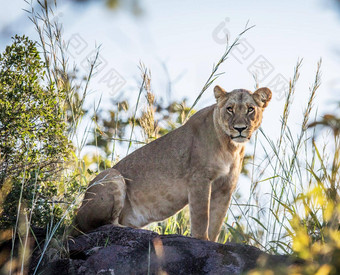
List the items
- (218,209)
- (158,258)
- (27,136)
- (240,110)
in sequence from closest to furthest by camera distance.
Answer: (158,258)
(27,136)
(240,110)
(218,209)

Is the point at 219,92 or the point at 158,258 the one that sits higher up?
the point at 219,92

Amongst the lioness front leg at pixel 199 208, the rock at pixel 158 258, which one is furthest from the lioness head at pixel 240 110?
the rock at pixel 158 258

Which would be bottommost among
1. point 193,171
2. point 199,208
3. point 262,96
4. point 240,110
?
point 199,208

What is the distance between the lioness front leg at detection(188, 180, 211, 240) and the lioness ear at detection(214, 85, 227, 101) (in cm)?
102

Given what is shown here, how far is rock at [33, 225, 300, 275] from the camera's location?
3.60m

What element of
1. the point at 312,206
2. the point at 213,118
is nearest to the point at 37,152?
the point at 213,118

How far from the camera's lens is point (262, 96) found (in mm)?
5605

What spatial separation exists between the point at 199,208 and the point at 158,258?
1.57 metres

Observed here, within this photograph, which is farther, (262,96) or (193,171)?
(262,96)

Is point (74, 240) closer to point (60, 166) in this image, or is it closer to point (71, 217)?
point (71, 217)

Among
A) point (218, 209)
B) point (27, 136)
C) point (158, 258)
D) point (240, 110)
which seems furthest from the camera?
point (218, 209)

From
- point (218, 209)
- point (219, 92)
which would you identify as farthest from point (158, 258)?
point (219, 92)

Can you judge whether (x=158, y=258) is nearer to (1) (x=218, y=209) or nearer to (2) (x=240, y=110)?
(1) (x=218, y=209)

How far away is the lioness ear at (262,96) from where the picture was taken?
219 inches
